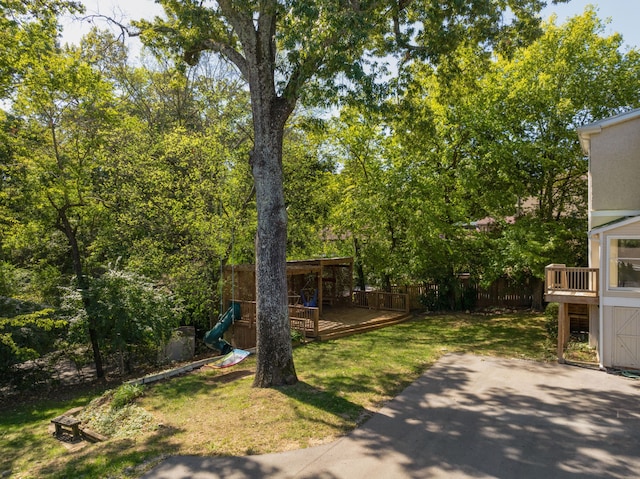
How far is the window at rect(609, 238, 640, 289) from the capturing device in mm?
10609

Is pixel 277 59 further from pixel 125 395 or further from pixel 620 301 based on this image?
pixel 620 301

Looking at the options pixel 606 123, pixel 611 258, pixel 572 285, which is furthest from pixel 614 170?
pixel 572 285

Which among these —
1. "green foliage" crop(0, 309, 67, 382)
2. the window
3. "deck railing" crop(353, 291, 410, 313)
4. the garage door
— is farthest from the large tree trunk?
"deck railing" crop(353, 291, 410, 313)

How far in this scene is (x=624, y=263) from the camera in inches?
422

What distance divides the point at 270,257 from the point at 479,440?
17.0ft

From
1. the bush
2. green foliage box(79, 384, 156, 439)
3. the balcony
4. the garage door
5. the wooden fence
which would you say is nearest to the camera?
green foliage box(79, 384, 156, 439)

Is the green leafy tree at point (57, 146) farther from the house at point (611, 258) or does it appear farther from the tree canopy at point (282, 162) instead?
the house at point (611, 258)

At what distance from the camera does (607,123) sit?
12.2 m

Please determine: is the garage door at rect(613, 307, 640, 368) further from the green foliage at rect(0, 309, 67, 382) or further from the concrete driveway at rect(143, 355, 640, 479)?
the green foliage at rect(0, 309, 67, 382)

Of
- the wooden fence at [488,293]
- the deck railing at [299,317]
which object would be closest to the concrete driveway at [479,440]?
the deck railing at [299,317]

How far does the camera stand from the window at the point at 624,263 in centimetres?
1061

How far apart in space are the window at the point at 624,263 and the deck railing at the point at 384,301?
32.1ft

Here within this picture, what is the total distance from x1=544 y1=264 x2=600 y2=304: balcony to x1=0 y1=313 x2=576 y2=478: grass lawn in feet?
6.18

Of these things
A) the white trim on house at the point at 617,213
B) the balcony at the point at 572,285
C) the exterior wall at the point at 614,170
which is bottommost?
the balcony at the point at 572,285
